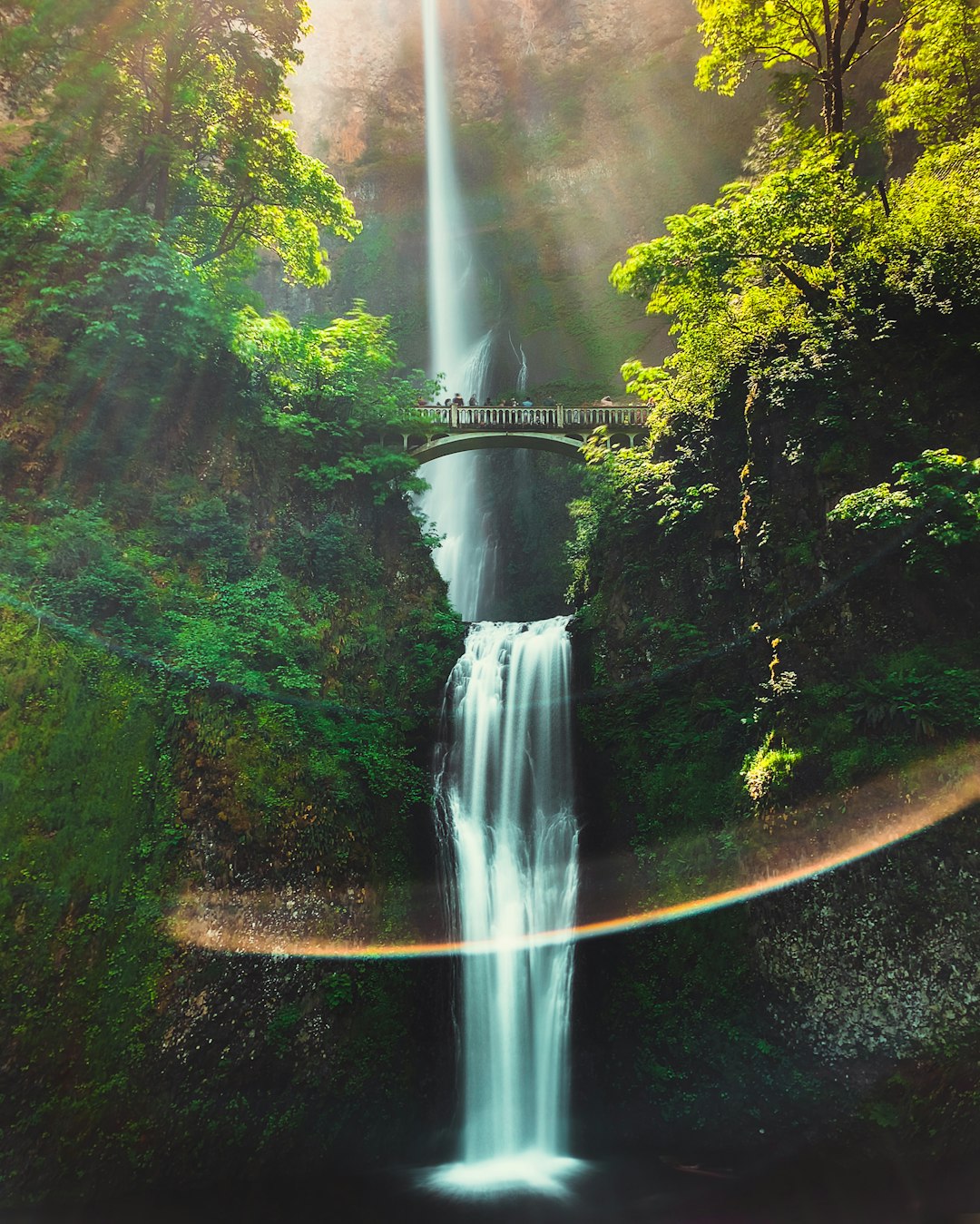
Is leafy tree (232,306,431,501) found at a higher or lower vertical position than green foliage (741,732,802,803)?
higher

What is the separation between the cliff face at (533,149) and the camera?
28.9 m

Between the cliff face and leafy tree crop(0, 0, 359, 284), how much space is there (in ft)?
48.4

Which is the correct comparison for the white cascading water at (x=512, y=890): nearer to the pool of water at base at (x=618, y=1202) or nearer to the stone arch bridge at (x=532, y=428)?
the pool of water at base at (x=618, y=1202)

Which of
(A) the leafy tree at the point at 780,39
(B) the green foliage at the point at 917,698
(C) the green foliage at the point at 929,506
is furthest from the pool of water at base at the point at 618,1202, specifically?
(A) the leafy tree at the point at 780,39

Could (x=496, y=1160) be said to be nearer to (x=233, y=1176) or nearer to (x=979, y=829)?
(x=233, y=1176)

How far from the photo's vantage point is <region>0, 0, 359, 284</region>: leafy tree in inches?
508

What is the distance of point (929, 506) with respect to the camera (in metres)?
9.05

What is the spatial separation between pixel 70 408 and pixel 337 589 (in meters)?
5.21

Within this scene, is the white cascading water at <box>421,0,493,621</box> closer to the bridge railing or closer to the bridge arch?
the bridge arch

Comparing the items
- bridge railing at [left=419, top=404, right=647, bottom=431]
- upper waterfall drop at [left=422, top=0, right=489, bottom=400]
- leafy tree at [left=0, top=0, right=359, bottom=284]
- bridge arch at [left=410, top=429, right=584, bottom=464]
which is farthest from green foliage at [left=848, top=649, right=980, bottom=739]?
upper waterfall drop at [left=422, top=0, right=489, bottom=400]

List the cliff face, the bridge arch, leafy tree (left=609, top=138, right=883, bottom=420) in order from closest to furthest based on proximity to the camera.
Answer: leafy tree (left=609, top=138, right=883, bottom=420)
the bridge arch
the cliff face

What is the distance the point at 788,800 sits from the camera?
959 cm

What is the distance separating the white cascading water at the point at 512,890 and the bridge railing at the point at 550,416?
21.2 feet

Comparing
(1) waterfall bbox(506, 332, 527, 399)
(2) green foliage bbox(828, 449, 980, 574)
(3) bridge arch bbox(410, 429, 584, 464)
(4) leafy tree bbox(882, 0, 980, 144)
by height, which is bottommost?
(2) green foliage bbox(828, 449, 980, 574)
